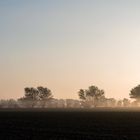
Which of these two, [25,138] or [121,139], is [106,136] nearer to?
[121,139]

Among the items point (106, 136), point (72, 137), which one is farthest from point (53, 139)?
point (106, 136)

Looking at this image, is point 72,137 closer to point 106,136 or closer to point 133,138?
point 106,136

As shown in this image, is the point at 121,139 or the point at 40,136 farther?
the point at 40,136

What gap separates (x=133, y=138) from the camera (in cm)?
3494

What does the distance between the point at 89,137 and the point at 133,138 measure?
12.5 ft

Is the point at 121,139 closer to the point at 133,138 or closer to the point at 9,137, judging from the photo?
the point at 133,138

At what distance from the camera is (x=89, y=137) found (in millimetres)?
36094

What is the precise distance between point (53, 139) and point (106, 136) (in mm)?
5081

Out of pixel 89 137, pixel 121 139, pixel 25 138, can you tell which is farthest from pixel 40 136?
pixel 121 139

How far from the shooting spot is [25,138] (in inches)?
1384

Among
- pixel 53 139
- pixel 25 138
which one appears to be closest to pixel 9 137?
pixel 25 138

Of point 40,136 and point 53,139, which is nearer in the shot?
point 53,139

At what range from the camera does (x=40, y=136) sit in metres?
37.0

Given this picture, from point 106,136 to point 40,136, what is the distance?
5.86 m
